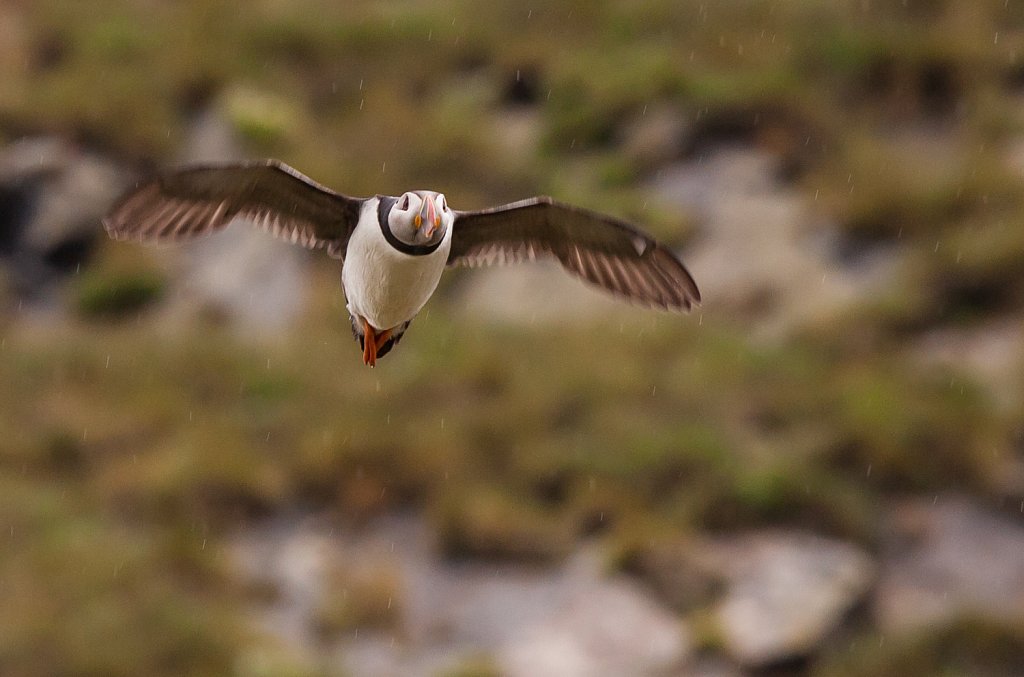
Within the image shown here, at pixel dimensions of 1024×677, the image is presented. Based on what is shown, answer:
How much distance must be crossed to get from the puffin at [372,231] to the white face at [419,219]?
12 cm

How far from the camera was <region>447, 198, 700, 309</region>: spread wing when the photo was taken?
19.4 ft

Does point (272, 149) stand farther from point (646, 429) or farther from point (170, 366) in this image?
point (646, 429)

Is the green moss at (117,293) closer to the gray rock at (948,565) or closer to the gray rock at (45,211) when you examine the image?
the gray rock at (45,211)

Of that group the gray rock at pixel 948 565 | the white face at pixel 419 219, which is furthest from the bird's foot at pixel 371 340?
the gray rock at pixel 948 565

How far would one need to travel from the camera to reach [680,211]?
1387 cm

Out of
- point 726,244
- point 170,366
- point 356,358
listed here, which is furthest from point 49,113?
point 726,244

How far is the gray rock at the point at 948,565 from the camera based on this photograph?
10.2 meters

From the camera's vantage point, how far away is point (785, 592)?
33.1 ft

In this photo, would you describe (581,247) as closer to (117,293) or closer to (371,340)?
(371,340)

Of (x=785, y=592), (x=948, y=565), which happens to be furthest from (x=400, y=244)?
(x=948, y=565)

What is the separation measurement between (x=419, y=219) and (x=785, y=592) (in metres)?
5.89

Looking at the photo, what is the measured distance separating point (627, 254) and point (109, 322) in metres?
8.81

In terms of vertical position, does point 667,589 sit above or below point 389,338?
above

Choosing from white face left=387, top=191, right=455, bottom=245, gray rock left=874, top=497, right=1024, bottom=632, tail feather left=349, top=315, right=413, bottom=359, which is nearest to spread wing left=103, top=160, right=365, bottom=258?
tail feather left=349, top=315, right=413, bottom=359
